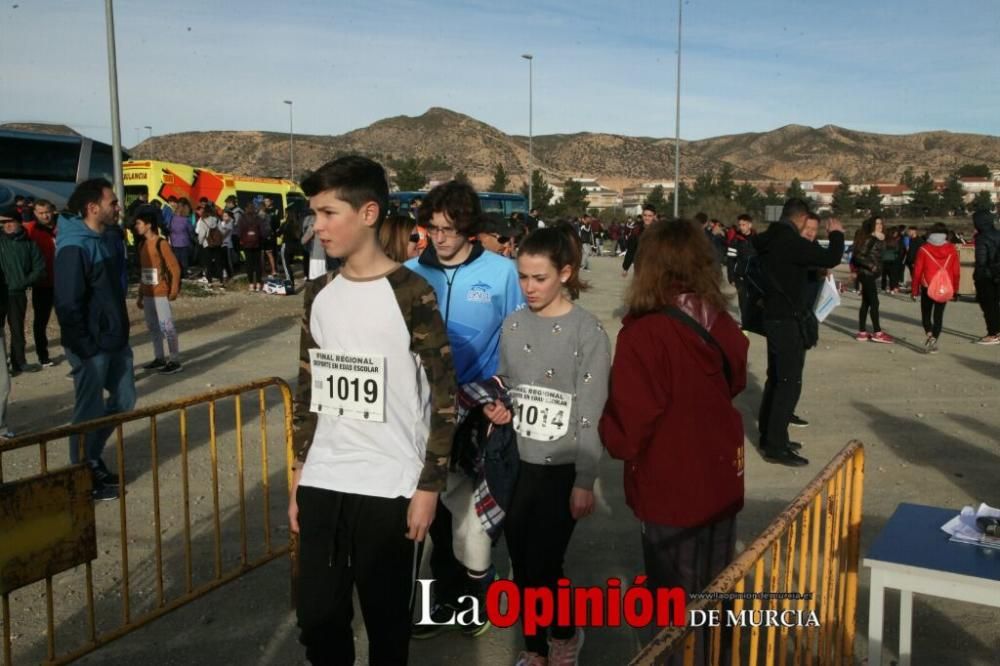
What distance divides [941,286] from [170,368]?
10260mm

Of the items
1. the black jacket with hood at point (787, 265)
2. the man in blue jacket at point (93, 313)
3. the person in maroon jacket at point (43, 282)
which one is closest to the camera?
the man in blue jacket at point (93, 313)

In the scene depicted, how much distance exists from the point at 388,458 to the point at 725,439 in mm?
1143

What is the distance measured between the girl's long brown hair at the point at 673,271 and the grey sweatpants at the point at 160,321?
7.80 meters

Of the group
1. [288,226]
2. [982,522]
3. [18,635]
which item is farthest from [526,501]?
[288,226]

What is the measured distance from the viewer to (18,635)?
3.92 meters

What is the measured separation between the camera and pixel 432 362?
2.64 m

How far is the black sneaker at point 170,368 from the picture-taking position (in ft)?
32.7

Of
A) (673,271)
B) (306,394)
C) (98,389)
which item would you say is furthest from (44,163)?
(673,271)

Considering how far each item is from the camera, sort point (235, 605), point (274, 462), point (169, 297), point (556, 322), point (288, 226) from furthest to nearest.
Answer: point (288, 226), point (169, 297), point (274, 462), point (235, 605), point (556, 322)

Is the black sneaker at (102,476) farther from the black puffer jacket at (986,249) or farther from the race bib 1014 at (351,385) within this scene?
the black puffer jacket at (986,249)

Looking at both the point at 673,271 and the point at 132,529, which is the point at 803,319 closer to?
the point at 673,271

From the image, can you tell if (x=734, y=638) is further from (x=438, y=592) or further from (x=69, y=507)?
(x=69, y=507)

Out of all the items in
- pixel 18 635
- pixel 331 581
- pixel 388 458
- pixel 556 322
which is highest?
pixel 556 322

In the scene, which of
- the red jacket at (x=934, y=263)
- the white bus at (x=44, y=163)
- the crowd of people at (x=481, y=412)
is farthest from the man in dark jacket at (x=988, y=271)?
the white bus at (x=44, y=163)
